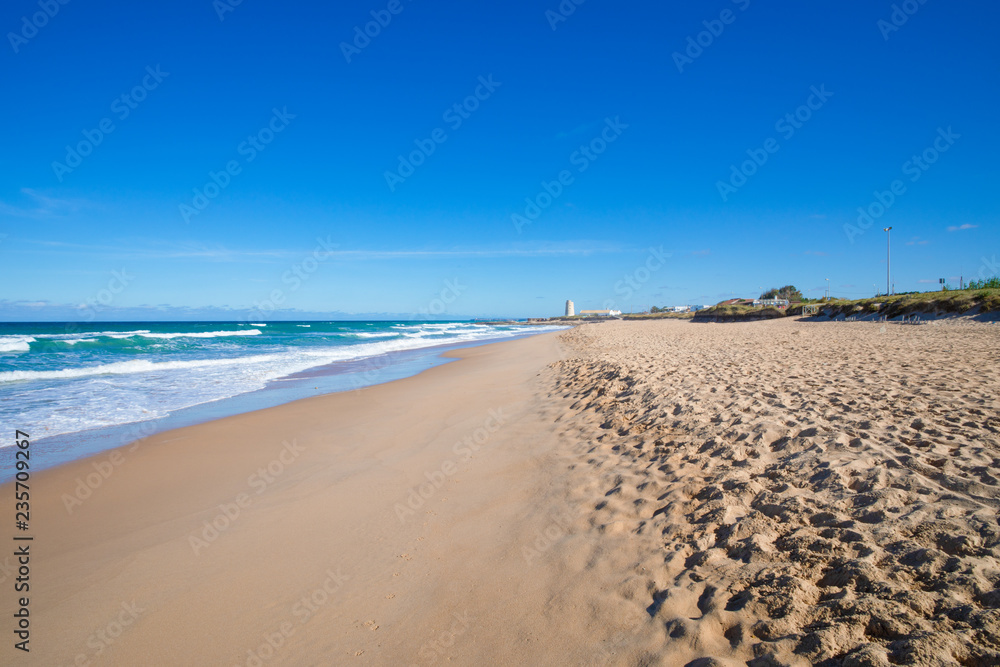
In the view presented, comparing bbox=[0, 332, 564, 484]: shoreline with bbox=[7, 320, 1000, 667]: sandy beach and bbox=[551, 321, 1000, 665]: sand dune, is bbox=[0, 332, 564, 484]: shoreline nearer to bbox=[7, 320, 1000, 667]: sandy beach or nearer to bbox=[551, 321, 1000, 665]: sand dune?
bbox=[7, 320, 1000, 667]: sandy beach

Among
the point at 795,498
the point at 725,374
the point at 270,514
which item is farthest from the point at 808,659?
the point at 725,374

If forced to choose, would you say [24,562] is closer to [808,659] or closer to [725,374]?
[808,659]

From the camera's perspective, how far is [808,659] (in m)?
2.08

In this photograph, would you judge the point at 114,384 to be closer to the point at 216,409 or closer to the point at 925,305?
the point at 216,409

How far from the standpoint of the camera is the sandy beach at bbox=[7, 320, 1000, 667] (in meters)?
2.44

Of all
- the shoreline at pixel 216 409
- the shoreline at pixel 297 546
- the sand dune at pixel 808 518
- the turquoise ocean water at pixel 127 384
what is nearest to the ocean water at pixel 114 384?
the turquoise ocean water at pixel 127 384

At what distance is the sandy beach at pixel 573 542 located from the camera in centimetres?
244

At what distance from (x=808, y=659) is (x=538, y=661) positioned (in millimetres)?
1390

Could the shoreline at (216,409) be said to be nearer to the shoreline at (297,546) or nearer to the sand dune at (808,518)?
the shoreline at (297,546)

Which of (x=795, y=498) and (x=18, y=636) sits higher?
(x=795, y=498)

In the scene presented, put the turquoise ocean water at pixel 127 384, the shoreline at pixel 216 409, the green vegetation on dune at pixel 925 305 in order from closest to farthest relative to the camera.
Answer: the shoreline at pixel 216 409
the turquoise ocean water at pixel 127 384
the green vegetation on dune at pixel 925 305

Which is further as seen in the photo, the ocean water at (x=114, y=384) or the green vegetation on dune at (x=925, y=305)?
the green vegetation on dune at (x=925, y=305)

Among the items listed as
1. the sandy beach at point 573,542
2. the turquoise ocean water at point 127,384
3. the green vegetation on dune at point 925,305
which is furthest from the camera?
the green vegetation on dune at point 925,305

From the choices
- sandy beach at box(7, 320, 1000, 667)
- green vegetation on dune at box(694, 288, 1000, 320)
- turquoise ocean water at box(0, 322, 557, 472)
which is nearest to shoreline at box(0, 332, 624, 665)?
sandy beach at box(7, 320, 1000, 667)
